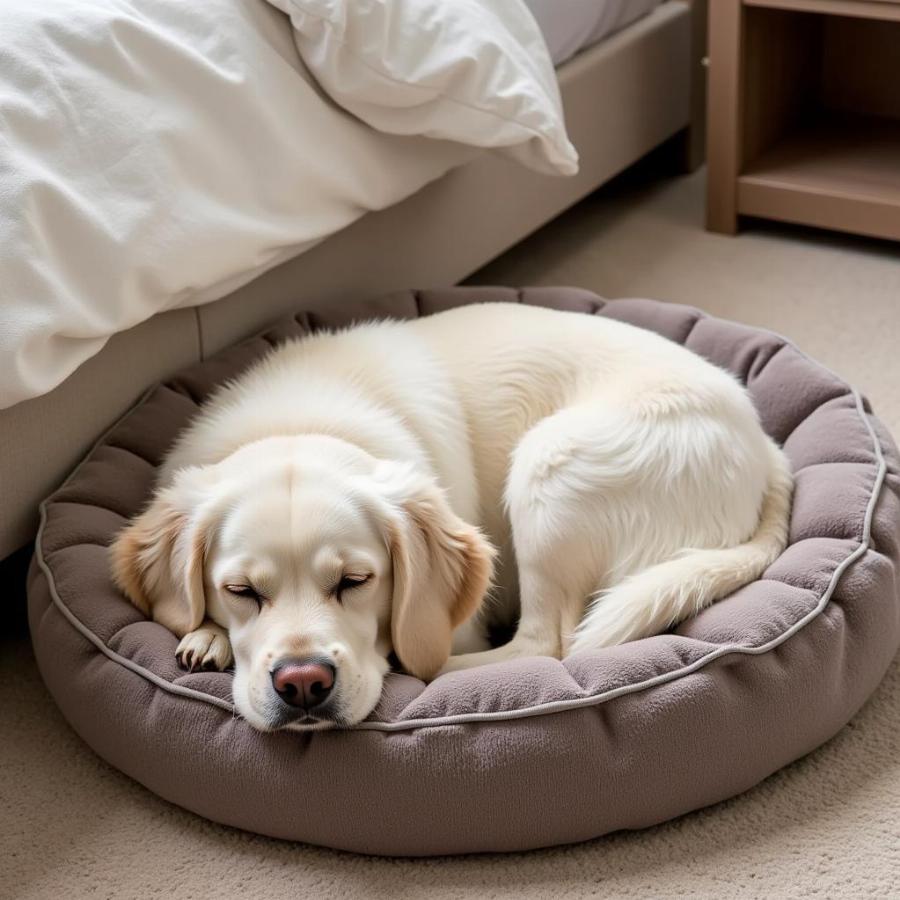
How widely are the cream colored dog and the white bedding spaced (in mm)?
777

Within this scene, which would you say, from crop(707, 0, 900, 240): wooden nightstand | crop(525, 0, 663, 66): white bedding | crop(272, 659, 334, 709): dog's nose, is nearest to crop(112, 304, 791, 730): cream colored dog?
crop(272, 659, 334, 709): dog's nose

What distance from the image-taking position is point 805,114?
3.38 meters

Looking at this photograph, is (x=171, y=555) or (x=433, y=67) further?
(x=433, y=67)

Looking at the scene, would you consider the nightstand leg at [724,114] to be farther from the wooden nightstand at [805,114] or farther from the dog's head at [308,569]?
the dog's head at [308,569]

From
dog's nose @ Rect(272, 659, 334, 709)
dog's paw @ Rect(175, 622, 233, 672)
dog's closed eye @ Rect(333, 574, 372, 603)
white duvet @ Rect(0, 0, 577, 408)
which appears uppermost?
white duvet @ Rect(0, 0, 577, 408)

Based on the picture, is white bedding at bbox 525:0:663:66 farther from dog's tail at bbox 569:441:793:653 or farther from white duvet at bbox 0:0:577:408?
dog's tail at bbox 569:441:793:653

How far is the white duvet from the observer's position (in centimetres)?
166

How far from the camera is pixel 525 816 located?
1.50 m

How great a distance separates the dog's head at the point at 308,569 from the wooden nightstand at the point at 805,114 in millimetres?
1636

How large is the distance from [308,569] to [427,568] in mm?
167

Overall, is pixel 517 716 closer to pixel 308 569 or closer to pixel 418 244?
pixel 308 569

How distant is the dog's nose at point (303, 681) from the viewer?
58.0 inches

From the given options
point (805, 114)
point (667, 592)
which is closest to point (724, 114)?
point (805, 114)

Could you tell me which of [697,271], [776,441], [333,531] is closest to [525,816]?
[333,531]
